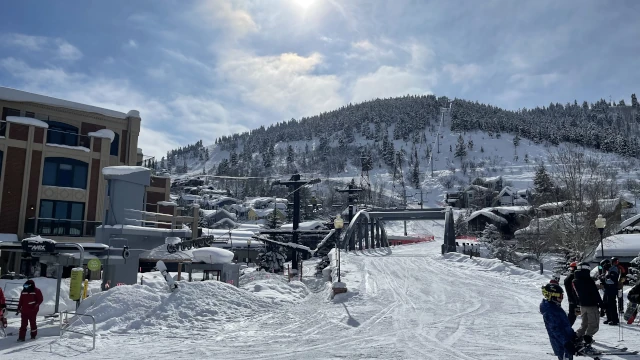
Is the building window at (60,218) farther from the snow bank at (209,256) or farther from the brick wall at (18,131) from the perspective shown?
the snow bank at (209,256)

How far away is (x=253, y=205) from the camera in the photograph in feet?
407

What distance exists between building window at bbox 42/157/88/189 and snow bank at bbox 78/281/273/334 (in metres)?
19.2

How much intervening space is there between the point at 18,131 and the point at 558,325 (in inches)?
1212

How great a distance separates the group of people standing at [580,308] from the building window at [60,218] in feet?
92.8

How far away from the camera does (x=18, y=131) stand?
27.6 meters

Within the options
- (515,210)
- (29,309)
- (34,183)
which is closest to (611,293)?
(29,309)

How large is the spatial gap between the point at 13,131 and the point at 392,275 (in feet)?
78.9

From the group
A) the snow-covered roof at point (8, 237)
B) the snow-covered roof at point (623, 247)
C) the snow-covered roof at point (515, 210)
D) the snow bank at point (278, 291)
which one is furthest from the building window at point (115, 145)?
the snow-covered roof at point (515, 210)

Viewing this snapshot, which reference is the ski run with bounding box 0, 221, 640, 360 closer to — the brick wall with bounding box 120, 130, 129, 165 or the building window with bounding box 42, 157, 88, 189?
the building window with bounding box 42, 157, 88, 189

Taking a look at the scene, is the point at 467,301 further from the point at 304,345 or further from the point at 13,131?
the point at 13,131

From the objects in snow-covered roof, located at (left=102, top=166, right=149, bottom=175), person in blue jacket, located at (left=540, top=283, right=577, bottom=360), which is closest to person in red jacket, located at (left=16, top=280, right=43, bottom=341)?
person in blue jacket, located at (left=540, top=283, right=577, bottom=360)

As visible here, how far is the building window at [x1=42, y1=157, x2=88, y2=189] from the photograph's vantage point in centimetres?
2883

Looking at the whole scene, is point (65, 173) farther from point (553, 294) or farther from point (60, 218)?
point (553, 294)

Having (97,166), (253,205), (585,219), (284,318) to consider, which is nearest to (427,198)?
(253,205)
